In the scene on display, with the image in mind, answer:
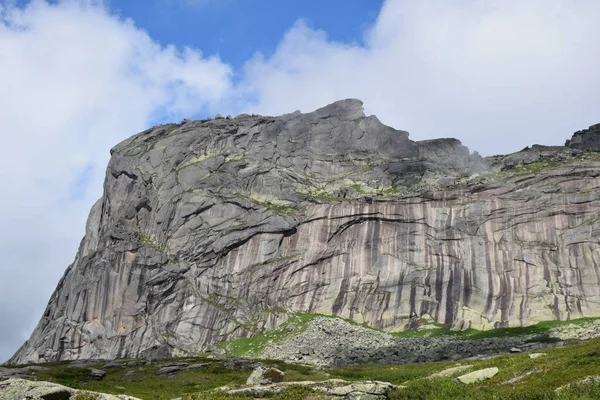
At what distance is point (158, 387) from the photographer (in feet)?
261

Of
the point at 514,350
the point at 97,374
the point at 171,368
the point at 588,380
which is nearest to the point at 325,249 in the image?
the point at 514,350

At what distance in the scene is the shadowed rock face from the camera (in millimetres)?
139750

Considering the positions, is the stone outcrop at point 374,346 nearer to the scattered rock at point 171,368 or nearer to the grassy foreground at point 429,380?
the grassy foreground at point 429,380

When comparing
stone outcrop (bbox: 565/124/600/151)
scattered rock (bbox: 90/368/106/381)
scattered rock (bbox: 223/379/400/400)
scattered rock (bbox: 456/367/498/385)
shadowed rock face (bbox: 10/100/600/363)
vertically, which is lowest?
scattered rock (bbox: 90/368/106/381)

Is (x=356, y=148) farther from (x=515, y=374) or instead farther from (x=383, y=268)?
(x=515, y=374)

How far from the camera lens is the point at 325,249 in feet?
506

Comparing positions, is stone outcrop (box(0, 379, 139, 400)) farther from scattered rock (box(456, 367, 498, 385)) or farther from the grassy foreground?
scattered rock (box(456, 367, 498, 385))

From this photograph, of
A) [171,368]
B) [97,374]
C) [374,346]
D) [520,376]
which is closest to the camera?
[520,376]

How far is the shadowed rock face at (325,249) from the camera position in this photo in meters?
140

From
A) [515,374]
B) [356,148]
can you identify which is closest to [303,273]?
[356,148]

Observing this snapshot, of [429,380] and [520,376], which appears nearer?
[429,380]

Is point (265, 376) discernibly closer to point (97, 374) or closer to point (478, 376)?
point (478, 376)

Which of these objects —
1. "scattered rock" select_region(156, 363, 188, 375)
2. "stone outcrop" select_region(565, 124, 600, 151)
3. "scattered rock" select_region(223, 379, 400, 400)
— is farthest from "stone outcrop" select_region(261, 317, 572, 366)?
"stone outcrop" select_region(565, 124, 600, 151)

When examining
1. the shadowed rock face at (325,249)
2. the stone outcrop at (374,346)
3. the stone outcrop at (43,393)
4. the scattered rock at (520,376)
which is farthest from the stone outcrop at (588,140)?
the stone outcrop at (43,393)
